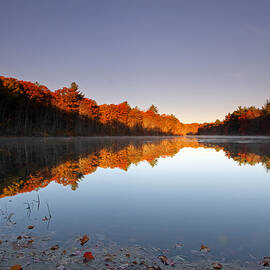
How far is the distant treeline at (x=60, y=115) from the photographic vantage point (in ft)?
113

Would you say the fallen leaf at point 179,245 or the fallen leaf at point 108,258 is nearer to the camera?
the fallen leaf at point 108,258

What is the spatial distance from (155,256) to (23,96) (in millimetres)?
43803

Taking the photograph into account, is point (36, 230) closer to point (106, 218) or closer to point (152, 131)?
point (106, 218)

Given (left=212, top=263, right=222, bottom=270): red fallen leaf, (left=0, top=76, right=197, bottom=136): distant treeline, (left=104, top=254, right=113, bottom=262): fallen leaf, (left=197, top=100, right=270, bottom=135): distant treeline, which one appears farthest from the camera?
(left=197, top=100, right=270, bottom=135): distant treeline

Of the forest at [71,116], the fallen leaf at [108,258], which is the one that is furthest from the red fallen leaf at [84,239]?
the forest at [71,116]

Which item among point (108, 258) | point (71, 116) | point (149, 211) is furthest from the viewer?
point (71, 116)

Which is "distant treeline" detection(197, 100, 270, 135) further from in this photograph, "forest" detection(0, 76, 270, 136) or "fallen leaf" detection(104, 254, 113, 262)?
"fallen leaf" detection(104, 254, 113, 262)

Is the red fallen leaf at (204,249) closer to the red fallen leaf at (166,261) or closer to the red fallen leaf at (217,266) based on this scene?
the red fallen leaf at (217,266)

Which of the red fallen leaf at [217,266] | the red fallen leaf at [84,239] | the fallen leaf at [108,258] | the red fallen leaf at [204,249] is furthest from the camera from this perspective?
the red fallen leaf at [84,239]

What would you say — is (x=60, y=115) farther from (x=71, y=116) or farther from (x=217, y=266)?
(x=217, y=266)

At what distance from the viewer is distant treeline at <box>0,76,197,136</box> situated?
113ft

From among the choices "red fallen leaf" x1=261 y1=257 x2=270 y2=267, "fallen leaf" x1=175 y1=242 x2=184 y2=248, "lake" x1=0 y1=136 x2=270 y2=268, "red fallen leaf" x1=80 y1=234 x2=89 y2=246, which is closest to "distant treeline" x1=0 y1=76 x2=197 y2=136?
"lake" x1=0 y1=136 x2=270 y2=268

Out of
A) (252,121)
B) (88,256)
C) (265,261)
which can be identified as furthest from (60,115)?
(252,121)

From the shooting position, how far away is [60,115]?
46719mm
